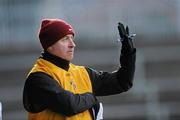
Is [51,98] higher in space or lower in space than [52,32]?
lower

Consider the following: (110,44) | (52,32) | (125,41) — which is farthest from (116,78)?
(110,44)

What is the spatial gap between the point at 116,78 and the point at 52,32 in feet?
1.11

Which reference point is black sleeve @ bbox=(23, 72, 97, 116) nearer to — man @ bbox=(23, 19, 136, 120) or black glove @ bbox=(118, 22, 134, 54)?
man @ bbox=(23, 19, 136, 120)

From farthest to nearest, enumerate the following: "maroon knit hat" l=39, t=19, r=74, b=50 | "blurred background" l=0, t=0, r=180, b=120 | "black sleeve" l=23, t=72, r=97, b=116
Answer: "blurred background" l=0, t=0, r=180, b=120
"maroon knit hat" l=39, t=19, r=74, b=50
"black sleeve" l=23, t=72, r=97, b=116

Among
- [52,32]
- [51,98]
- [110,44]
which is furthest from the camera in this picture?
[110,44]

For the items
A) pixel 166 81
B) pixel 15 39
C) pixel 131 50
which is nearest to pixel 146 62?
pixel 166 81

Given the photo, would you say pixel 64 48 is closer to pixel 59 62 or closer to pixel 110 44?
pixel 59 62

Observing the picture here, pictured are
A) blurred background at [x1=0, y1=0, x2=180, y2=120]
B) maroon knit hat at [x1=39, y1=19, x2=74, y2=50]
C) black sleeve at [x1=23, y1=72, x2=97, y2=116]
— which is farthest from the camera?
blurred background at [x1=0, y1=0, x2=180, y2=120]

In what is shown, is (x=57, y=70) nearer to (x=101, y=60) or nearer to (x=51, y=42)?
(x=51, y=42)

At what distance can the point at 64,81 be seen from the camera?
2.27 meters

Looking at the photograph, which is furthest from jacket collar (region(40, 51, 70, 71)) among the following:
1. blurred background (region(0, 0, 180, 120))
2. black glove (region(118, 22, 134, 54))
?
blurred background (region(0, 0, 180, 120))

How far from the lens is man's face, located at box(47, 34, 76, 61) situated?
7.48 ft

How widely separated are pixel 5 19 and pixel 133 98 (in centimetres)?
271

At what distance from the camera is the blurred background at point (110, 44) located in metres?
9.41
